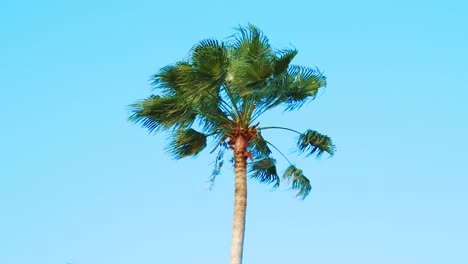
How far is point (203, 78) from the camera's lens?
20344 mm

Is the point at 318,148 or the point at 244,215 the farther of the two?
the point at 318,148

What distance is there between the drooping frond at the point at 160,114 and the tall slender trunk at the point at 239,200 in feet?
5.28

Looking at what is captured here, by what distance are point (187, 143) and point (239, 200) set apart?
268 cm

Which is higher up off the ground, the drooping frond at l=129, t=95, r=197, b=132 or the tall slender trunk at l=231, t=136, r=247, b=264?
the drooping frond at l=129, t=95, r=197, b=132

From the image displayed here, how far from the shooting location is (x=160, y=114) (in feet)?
70.1

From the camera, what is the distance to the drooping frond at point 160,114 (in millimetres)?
21266

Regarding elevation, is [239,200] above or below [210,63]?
below

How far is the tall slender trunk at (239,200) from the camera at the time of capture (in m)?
19.4

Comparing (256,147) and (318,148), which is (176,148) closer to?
(256,147)

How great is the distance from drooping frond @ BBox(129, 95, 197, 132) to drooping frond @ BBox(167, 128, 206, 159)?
35 centimetres

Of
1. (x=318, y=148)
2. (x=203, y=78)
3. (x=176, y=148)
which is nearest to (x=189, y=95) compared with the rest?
(x=203, y=78)

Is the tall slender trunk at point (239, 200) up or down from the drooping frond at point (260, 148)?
down

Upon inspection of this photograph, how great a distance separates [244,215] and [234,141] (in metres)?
1.80

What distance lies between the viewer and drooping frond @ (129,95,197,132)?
21.3 m
